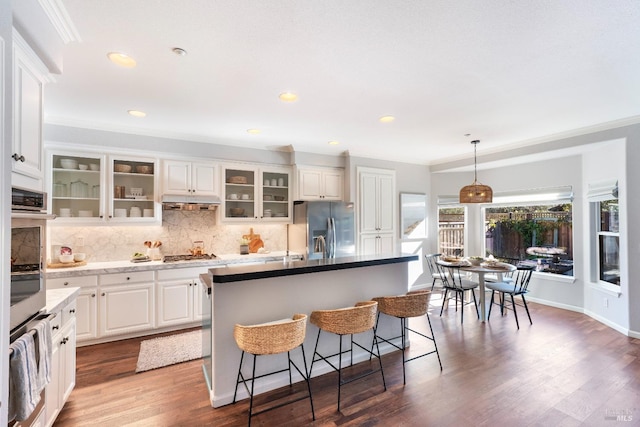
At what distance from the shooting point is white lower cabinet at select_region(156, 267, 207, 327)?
3734 millimetres

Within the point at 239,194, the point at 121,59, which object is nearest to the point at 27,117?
the point at 121,59

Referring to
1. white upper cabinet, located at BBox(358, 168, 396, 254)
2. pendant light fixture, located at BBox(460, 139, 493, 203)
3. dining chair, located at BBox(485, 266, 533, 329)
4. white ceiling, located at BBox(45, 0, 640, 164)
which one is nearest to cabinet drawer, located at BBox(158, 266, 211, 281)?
white ceiling, located at BBox(45, 0, 640, 164)

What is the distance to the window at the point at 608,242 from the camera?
4.01 metres

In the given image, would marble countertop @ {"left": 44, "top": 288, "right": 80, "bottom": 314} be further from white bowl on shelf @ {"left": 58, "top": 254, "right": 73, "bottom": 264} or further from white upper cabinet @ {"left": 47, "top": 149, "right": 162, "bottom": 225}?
white upper cabinet @ {"left": 47, "top": 149, "right": 162, "bottom": 225}

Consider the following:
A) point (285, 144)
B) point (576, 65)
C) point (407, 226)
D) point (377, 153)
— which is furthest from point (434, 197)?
point (576, 65)

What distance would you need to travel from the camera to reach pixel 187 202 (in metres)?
4.06

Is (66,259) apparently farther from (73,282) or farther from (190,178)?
(190,178)

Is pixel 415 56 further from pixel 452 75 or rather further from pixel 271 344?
pixel 271 344

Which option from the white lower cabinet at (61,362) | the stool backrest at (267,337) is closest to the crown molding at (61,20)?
the white lower cabinet at (61,362)

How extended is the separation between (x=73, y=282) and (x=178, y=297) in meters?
1.09

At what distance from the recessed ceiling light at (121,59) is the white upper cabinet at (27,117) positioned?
48 cm

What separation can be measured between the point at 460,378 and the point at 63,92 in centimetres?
453

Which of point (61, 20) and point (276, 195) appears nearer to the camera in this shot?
point (61, 20)

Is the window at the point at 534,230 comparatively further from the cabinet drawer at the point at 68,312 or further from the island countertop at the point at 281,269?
the cabinet drawer at the point at 68,312
